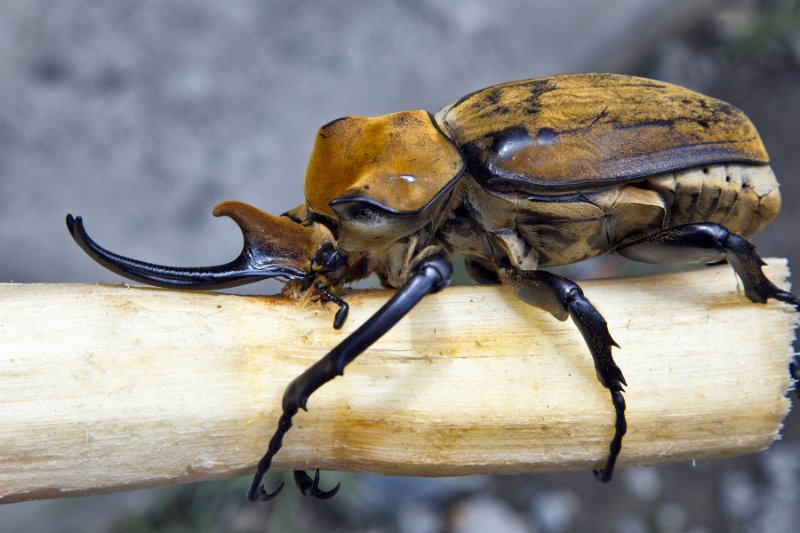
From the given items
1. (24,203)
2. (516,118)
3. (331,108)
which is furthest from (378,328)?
(331,108)

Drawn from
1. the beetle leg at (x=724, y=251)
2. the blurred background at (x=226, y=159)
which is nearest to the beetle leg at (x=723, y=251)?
the beetle leg at (x=724, y=251)

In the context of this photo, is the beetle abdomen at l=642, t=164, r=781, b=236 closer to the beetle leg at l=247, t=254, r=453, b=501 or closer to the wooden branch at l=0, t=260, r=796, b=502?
the wooden branch at l=0, t=260, r=796, b=502

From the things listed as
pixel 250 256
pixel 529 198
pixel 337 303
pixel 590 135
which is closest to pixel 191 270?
pixel 250 256

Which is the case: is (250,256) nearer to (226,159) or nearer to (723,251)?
(723,251)

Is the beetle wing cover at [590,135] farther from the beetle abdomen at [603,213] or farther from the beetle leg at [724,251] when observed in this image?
the beetle leg at [724,251]

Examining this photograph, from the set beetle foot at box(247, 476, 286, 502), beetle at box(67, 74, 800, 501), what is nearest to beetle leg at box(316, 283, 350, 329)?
beetle at box(67, 74, 800, 501)

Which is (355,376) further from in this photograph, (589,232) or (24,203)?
(24,203)
